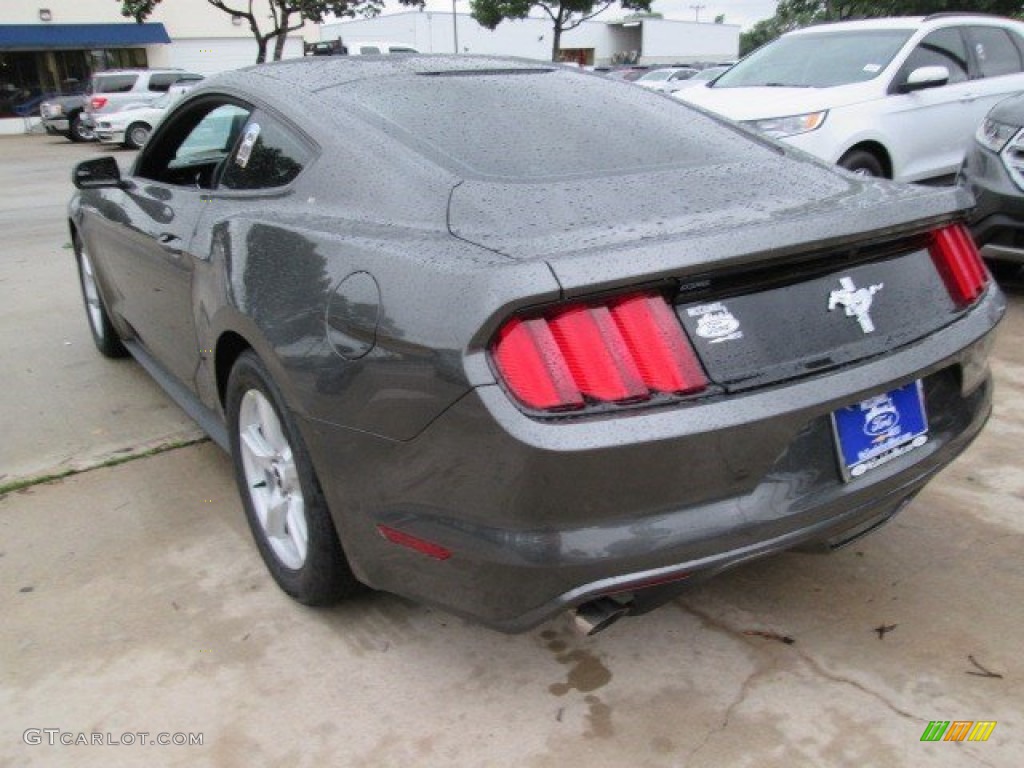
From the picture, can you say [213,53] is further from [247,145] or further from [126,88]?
[247,145]

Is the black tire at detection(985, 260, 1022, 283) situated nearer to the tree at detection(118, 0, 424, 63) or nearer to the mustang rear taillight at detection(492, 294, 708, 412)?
the mustang rear taillight at detection(492, 294, 708, 412)

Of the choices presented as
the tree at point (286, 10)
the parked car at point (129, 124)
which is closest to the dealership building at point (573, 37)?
the tree at point (286, 10)

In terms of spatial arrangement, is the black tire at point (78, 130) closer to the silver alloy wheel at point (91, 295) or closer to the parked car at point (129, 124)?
the parked car at point (129, 124)

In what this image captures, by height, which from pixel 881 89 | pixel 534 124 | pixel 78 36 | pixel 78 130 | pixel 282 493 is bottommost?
pixel 78 130

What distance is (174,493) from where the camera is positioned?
3.37 m

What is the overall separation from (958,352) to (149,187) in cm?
294

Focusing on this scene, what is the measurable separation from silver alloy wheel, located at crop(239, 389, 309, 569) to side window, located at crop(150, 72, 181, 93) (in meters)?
21.6

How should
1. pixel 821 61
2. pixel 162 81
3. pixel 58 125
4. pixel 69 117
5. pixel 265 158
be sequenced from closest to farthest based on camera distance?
pixel 265 158
pixel 821 61
pixel 162 81
pixel 69 117
pixel 58 125

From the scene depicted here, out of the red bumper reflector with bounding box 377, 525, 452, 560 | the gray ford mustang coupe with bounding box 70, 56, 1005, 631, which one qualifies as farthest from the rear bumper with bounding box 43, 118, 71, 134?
the red bumper reflector with bounding box 377, 525, 452, 560

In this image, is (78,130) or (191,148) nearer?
(191,148)

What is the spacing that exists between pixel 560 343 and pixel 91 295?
153 inches

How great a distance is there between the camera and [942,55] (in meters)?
6.95

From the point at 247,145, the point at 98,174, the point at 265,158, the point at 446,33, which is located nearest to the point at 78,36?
the point at 446,33

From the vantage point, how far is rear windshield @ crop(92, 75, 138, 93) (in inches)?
838
